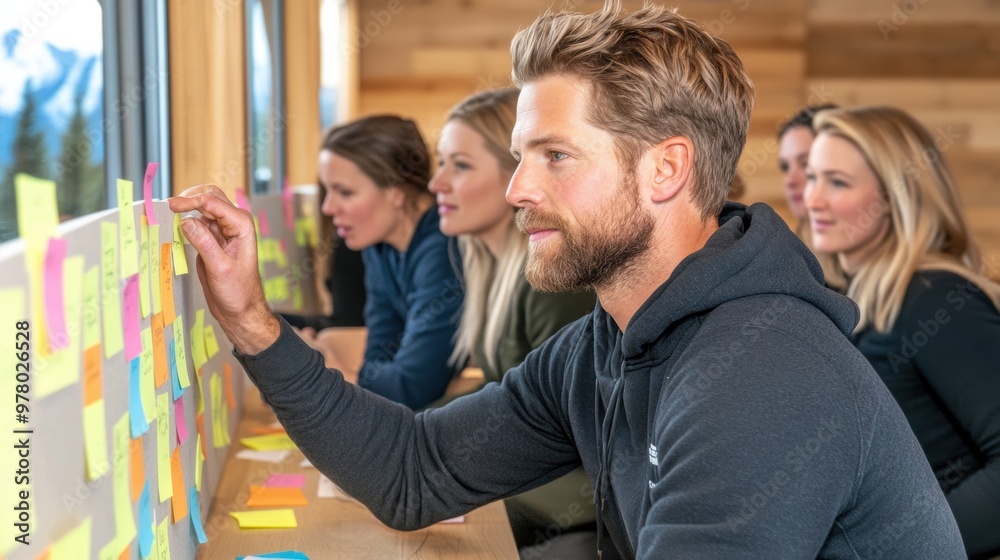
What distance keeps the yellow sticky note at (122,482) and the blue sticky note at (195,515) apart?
0.99ft

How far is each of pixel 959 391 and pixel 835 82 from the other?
14.2 feet

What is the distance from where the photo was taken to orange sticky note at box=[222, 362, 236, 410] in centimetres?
158

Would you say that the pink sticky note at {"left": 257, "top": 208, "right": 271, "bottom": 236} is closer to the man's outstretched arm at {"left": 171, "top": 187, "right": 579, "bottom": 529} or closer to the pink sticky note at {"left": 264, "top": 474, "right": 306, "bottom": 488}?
the pink sticky note at {"left": 264, "top": 474, "right": 306, "bottom": 488}

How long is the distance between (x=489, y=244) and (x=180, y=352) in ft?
4.14

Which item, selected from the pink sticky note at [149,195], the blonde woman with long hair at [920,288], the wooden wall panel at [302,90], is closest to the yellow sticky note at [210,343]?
the pink sticky note at [149,195]

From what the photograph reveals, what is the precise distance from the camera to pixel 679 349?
106 cm

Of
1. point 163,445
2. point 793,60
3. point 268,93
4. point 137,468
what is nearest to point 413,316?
point 163,445

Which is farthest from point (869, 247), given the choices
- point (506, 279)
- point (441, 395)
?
point (441, 395)

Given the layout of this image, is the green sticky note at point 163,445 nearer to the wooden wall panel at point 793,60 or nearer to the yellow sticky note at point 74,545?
the yellow sticky note at point 74,545

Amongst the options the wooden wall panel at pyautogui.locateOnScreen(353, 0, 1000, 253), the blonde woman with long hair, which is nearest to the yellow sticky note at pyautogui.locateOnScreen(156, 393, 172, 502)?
the blonde woman with long hair

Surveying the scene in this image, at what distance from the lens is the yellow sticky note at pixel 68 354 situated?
0.66m

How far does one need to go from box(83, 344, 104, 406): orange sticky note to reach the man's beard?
55 centimetres

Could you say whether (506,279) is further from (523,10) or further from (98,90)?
(523,10)

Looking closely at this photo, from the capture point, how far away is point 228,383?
1638 millimetres
